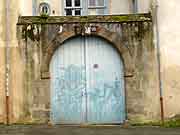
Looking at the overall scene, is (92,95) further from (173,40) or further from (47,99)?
(173,40)

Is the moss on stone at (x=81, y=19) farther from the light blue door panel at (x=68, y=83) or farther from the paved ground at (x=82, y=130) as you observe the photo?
the paved ground at (x=82, y=130)

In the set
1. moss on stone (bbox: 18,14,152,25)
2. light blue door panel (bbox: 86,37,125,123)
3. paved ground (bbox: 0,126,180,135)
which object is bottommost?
paved ground (bbox: 0,126,180,135)

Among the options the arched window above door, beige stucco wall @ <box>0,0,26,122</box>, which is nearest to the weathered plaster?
beige stucco wall @ <box>0,0,26,122</box>

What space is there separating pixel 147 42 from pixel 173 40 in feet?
3.06

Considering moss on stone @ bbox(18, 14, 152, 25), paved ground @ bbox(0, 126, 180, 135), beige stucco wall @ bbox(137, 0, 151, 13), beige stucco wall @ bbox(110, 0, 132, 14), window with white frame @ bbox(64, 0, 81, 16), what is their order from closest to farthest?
paved ground @ bbox(0, 126, 180, 135), moss on stone @ bbox(18, 14, 152, 25), beige stucco wall @ bbox(137, 0, 151, 13), window with white frame @ bbox(64, 0, 81, 16), beige stucco wall @ bbox(110, 0, 132, 14)

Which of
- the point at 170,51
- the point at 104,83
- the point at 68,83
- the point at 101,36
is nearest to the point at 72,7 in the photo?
the point at 101,36

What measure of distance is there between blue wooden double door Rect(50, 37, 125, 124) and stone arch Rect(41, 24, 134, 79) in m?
0.26

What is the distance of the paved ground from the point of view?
12.1 meters

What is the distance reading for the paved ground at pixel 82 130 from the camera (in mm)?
12094

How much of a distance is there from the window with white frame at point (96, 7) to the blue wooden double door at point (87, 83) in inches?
58.8

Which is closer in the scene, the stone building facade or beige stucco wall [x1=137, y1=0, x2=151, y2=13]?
the stone building facade

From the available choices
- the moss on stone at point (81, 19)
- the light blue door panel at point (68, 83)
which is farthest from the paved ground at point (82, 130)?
the moss on stone at point (81, 19)

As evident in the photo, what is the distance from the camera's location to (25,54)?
14.1 m

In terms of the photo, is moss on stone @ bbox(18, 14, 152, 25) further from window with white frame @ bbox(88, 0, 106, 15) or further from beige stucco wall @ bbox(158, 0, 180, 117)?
window with white frame @ bbox(88, 0, 106, 15)
